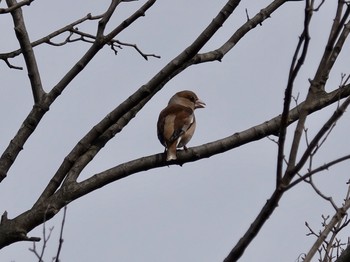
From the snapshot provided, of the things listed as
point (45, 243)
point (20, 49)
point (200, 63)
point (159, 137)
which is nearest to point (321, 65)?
point (45, 243)

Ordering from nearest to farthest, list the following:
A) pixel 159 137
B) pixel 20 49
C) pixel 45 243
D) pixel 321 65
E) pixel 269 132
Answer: pixel 321 65 < pixel 45 243 < pixel 269 132 < pixel 20 49 < pixel 159 137

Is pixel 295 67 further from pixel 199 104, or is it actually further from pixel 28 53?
pixel 199 104

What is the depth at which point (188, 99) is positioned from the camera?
977cm

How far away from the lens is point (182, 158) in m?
5.80

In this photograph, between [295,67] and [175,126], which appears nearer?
[295,67]

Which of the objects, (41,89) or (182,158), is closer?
(41,89)

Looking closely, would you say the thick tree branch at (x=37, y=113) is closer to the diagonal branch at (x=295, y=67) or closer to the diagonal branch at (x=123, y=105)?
the diagonal branch at (x=123, y=105)

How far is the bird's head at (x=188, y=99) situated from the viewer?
970 cm

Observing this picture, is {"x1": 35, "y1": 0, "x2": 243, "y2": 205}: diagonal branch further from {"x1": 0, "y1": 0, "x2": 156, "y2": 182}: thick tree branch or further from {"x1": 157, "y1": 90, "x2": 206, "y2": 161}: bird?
{"x1": 157, "y1": 90, "x2": 206, "y2": 161}: bird

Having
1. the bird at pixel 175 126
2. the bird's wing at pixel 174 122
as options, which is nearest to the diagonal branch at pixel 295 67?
the bird at pixel 175 126

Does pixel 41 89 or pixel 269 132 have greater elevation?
pixel 41 89

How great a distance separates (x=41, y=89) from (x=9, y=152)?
555mm

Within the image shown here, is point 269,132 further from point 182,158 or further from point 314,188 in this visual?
point 314,188

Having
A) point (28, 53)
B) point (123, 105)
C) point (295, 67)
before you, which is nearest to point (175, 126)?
point (28, 53)
